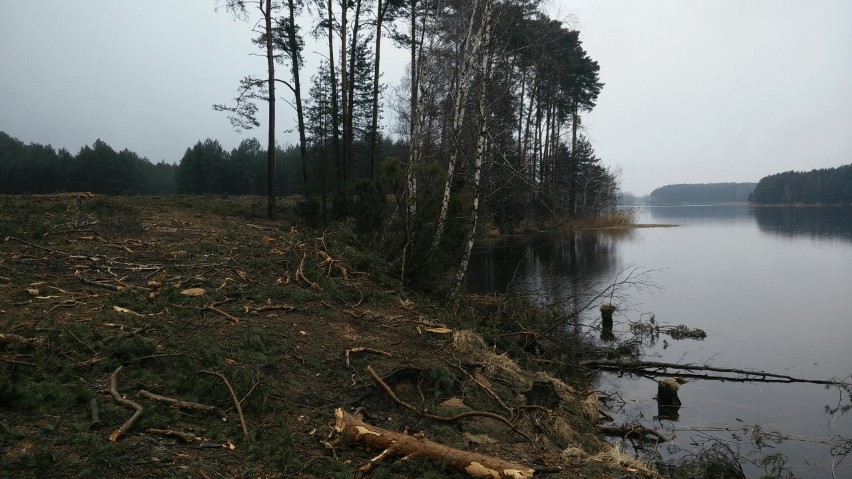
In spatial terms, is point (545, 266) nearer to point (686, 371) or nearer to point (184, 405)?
point (686, 371)

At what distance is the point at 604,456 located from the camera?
4254 mm

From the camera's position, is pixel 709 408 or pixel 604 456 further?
pixel 709 408

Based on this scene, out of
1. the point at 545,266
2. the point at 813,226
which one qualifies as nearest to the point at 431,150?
the point at 545,266

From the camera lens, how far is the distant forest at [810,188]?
81256 millimetres

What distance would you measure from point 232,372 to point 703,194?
191172mm

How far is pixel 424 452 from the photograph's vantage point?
139 inches

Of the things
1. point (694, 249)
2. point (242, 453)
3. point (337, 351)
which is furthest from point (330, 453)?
point (694, 249)

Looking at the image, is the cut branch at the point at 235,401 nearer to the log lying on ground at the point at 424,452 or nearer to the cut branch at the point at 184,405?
the cut branch at the point at 184,405

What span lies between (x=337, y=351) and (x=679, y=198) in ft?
633

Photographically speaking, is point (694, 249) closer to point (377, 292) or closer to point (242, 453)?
point (377, 292)

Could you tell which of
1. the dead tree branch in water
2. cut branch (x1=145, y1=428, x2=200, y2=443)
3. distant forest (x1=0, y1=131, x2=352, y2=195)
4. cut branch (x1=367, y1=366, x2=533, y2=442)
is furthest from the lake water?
distant forest (x1=0, y1=131, x2=352, y2=195)

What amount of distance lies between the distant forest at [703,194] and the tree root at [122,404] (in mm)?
178405

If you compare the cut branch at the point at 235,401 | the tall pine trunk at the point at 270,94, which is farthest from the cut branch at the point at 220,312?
the tall pine trunk at the point at 270,94

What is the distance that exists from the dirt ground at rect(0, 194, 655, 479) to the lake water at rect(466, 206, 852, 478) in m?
1.70
